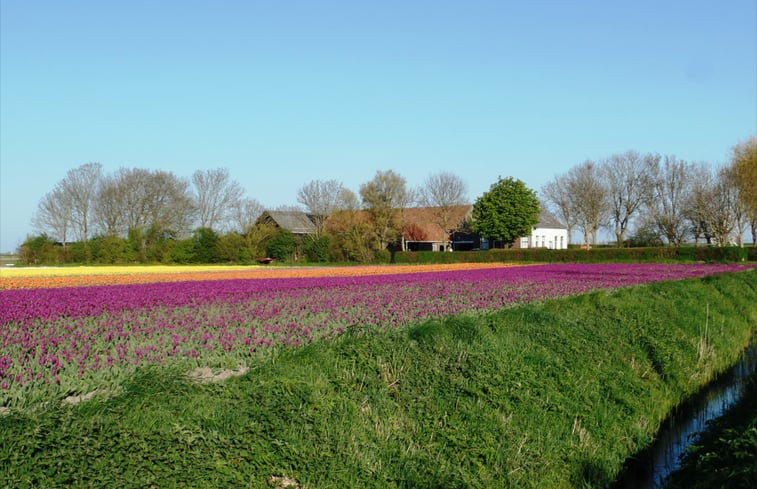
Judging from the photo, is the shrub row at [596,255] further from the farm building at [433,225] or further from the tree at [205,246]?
the farm building at [433,225]

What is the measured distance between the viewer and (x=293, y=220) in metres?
81.9

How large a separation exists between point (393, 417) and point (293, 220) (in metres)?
76.3

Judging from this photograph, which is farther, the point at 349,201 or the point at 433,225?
the point at 433,225

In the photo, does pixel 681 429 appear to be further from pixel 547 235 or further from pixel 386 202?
pixel 547 235

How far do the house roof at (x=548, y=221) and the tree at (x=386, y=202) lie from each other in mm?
21305

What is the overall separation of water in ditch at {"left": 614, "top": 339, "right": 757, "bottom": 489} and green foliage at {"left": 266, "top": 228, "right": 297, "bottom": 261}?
52.8m

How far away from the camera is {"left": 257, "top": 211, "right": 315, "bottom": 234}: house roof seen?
259ft

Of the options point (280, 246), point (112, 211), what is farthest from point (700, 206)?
point (112, 211)

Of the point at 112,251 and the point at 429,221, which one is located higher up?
the point at 429,221

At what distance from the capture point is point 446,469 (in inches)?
246

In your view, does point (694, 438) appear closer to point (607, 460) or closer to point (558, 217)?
point (607, 460)

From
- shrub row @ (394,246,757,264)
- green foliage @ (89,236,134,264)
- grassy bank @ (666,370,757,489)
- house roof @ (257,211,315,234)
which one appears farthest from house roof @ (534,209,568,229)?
grassy bank @ (666,370,757,489)

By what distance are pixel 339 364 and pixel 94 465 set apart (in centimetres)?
332

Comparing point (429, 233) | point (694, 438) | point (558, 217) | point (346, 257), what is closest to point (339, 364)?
point (694, 438)
